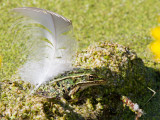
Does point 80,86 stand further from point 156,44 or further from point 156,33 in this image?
point 156,33

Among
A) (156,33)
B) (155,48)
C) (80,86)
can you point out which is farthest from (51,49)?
(156,33)

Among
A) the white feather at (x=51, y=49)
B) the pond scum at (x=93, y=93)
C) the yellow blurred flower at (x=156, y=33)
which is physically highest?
the yellow blurred flower at (x=156, y=33)

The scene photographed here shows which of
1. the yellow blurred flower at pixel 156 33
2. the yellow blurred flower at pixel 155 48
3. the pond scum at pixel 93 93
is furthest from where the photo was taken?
the yellow blurred flower at pixel 156 33

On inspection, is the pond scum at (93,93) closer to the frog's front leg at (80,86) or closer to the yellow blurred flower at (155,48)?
the frog's front leg at (80,86)

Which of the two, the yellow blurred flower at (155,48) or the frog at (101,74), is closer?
the frog at (101,74)

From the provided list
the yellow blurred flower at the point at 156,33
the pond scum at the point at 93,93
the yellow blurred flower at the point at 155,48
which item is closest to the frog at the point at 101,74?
the pond scum at the point at 93,93

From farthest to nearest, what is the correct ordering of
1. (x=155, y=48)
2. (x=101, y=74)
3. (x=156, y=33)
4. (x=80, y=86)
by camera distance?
(x=156, y=33) → (x=155, y=48) → (x=101, y=74) → (x=80, y=86)
